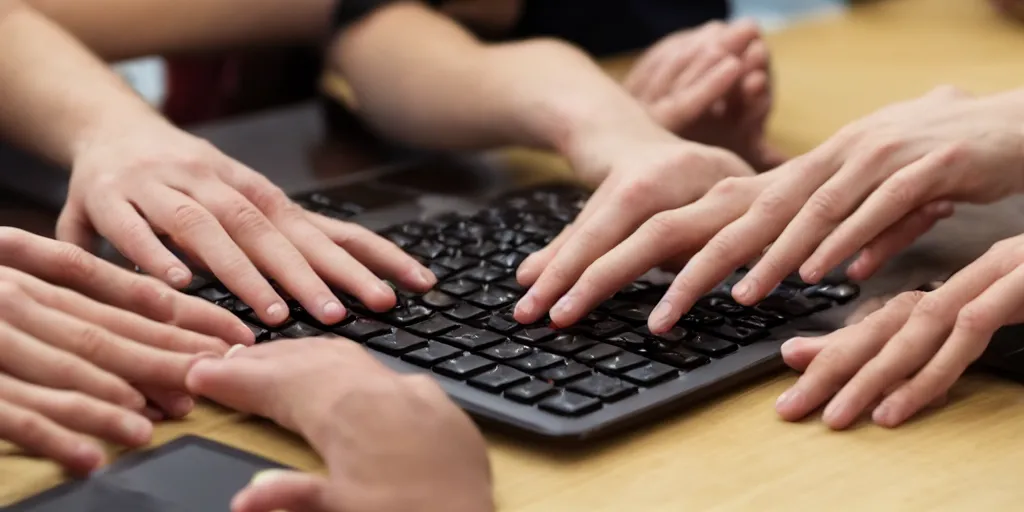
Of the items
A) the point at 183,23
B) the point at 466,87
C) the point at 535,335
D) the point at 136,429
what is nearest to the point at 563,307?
the point at 535,335

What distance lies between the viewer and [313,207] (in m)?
0.93

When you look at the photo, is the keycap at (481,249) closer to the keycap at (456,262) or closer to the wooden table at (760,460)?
the keycap at (456,262)

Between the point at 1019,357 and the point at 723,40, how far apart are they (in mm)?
538

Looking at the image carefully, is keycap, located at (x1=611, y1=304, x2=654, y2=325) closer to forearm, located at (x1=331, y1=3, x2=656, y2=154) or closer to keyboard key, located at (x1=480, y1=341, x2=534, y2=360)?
keyboard key, located at (x1=480, y1=341, x2=534, y2=360)

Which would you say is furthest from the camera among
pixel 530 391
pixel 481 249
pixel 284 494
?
pixel 481 249

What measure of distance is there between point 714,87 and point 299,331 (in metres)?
0.52

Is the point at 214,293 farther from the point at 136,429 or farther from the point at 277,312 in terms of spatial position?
the point at 136,429

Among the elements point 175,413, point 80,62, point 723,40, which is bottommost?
point 175,413

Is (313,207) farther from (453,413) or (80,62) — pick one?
(453,413)

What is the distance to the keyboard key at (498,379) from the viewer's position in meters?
0.62

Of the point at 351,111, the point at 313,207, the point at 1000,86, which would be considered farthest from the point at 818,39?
the point at 313,207

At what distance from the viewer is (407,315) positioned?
2.35ft

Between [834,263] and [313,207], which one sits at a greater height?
[313,207]

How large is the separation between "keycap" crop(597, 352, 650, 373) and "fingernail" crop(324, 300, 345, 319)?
0.50 ft
